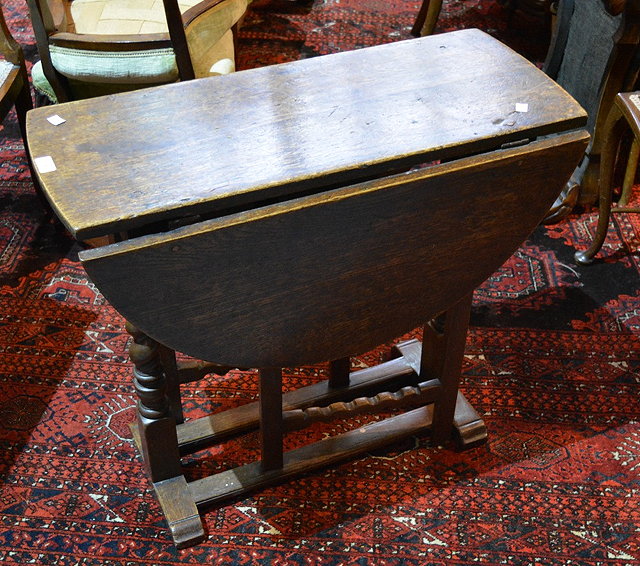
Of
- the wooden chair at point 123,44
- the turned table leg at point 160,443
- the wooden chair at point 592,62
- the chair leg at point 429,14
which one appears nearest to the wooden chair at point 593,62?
the wooden chair at point 592,62

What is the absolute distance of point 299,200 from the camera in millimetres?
1509

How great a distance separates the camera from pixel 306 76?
5.81 feet

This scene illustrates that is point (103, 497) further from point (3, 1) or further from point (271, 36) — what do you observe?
point (3, 1)

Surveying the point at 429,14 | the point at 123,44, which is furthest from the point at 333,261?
the point at 429,14

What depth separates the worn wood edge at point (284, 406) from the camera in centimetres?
208

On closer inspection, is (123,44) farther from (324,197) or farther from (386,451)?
(386,451)

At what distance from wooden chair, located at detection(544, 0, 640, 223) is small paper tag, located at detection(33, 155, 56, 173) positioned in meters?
1.79

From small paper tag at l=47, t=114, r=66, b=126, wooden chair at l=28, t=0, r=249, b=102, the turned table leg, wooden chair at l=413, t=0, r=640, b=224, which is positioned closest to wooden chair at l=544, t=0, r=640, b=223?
wooden chair at l=413, t=0, r=640, b=224

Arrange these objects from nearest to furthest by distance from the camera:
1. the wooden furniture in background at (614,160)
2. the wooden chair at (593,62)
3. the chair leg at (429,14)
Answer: the wooden furniture in background at (614,160) < the wooden chair at (593,62) < the chair leg at (429,14)

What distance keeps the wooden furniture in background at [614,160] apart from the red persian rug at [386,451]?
95 mm

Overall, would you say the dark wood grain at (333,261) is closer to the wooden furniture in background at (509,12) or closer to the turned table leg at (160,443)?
the turned table leg at (160,443)

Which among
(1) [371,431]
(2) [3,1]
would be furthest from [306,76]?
Result: (2) [3,1]

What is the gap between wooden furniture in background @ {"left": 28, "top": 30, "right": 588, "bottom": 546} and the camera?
4.83ft

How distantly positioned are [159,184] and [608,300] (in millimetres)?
1608
